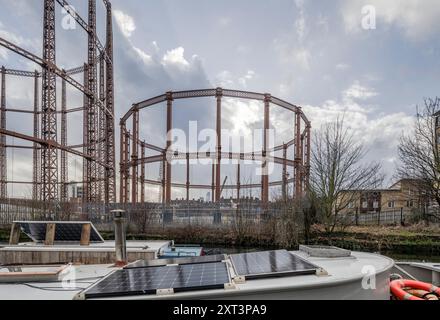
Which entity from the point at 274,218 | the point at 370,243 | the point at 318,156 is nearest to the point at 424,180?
the point at 370,243

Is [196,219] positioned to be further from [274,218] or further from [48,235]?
[48,235]

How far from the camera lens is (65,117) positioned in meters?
31.6

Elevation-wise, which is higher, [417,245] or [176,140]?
[176,140]

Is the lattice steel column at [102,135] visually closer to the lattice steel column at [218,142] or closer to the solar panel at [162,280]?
the lattice steel column at [218,142]

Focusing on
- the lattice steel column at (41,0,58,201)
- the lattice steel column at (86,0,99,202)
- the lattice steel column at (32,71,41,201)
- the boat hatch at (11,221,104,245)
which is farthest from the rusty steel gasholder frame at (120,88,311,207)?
the boat hatch at (11,221,104,245)

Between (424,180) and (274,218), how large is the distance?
27.8ft

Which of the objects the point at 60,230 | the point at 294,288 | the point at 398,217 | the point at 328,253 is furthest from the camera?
the point at 398,217

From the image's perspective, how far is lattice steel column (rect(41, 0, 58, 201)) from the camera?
69.7 feet

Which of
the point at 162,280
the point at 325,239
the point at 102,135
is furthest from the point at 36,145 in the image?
the point at 162,280

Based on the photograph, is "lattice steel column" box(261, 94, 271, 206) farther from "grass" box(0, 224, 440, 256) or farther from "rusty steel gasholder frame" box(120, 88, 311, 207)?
"grass" box(0, 224, 440, 256)

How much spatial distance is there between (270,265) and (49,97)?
23.2m

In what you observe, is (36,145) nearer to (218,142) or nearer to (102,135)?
(102,135)

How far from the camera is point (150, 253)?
18.5 feet

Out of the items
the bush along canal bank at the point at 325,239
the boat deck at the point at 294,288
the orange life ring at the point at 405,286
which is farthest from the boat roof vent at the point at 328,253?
the bush along canal bank at the point at 325,239
